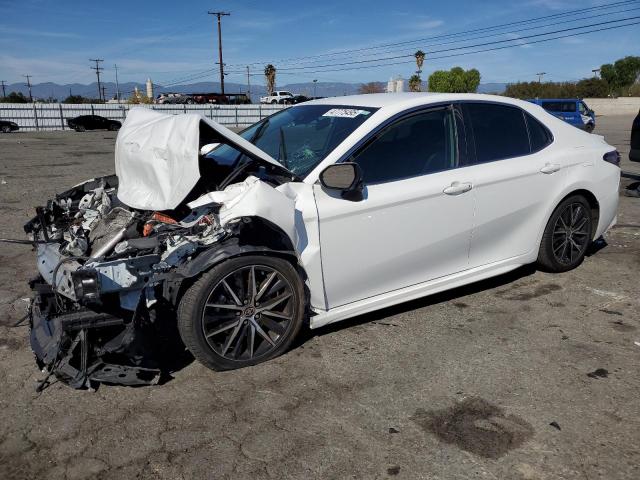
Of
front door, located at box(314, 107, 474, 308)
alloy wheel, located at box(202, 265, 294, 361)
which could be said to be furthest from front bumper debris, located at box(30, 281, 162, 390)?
front door, located at box(314, 107, 474, 308)

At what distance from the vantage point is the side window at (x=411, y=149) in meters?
3.82

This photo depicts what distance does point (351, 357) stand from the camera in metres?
3.67

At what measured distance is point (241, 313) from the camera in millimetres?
3408

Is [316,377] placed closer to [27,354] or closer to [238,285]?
[238,285]

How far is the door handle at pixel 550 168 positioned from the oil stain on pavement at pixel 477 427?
2.27 meters

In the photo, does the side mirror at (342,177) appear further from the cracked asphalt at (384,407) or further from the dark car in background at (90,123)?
the dark car in background at (90,123)

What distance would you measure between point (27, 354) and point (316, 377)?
78.3 inches

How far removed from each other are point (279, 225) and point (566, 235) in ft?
9.70

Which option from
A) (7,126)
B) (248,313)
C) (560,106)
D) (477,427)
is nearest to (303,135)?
(248,313)

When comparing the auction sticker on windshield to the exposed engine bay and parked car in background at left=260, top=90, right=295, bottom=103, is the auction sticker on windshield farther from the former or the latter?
parked car in background at left=260, top=90, right=295, bottom=103

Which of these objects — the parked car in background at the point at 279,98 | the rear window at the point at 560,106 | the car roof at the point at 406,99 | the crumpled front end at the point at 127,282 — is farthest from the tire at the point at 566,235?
the parked car in background at the point at 279,98

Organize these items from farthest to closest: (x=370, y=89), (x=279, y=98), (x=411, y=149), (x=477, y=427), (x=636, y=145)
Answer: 1. (x=370, y=89)
2. (x=279, y=98)
3. (x=636, y=145)
4. (x=411, y=149)
5. (x=477, y=427)

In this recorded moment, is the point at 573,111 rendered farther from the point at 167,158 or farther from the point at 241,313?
the point at 241,313

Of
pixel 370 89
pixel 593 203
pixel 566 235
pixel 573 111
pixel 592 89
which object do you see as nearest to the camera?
pixel 566 235
